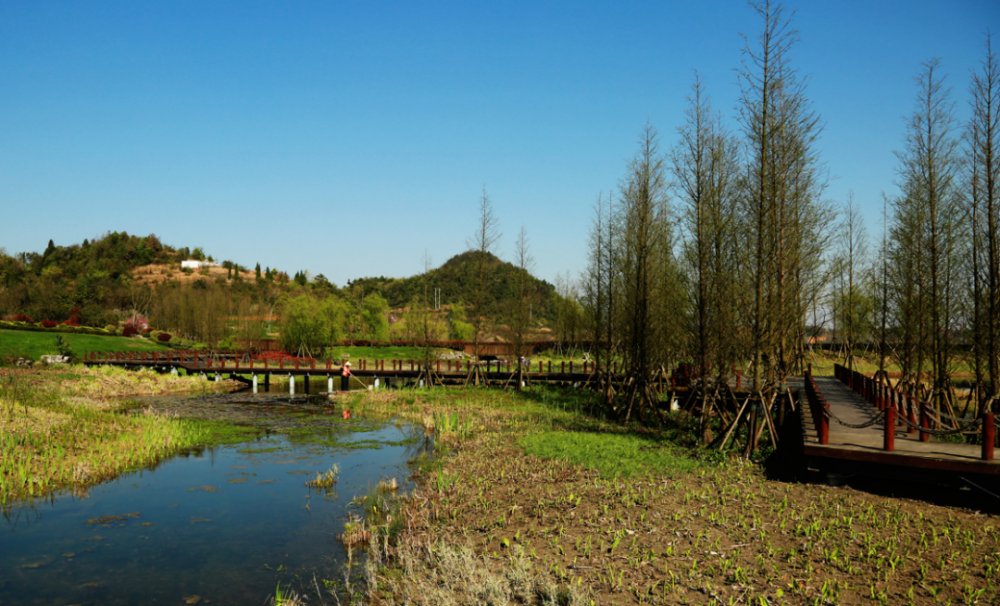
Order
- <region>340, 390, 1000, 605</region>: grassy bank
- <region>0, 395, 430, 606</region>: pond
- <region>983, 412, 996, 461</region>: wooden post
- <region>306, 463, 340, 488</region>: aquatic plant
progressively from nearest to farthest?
<region>340, 390, 1000, 605</region>: grassy bank
<region>0, 395, 430, 606</region>: pond
<region>983, 412, 996, 461</region>: wooden post
<region>306, 463, 340, 488</region>: aquatic plant

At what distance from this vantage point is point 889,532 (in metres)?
8.23

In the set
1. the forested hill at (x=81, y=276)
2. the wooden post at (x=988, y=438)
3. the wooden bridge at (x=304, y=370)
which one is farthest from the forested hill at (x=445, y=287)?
the wooden post at (x=988, y=438)

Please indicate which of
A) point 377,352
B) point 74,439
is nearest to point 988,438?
point 74,439

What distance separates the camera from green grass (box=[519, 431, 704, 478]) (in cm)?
1223

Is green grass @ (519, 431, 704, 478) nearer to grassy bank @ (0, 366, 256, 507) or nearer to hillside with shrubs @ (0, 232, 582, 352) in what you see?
grassy bank @ (0, 366, 256, 507)

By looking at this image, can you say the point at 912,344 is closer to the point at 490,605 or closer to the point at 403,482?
the point at 403,482

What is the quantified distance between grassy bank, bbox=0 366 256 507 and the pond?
0.68m

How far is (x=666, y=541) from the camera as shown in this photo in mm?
8148

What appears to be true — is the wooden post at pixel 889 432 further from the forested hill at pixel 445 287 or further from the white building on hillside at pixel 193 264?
the white building on hillside at pixel 193 264

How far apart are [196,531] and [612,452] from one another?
890cm

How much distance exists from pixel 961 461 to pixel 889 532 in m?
2.81

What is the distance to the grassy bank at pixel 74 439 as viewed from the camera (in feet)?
43.2

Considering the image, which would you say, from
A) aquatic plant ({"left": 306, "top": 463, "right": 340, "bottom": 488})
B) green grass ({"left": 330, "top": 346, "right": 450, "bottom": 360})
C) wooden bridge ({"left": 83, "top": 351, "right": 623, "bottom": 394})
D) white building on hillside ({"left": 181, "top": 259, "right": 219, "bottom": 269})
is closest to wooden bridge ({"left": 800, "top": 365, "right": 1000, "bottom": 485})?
aquatic plant ({"left": 306, "top": 463, "right": 340, "bottom": 488})

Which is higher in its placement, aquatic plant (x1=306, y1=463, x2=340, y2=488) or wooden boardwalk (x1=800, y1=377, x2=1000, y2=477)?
wooden boardwalk (x1=800, y1=377, x2=1000, y2=477)
